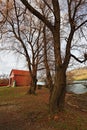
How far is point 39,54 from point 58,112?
1713cm

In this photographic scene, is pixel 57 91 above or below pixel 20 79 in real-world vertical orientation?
below

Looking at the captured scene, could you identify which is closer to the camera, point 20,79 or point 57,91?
point 57,91

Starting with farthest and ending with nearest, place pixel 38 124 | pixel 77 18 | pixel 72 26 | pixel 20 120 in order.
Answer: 1. pixel 77 18
2. pixel 72 26
3. pixel 20 120
4. pixel 38 124

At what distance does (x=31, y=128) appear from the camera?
10.1 metres

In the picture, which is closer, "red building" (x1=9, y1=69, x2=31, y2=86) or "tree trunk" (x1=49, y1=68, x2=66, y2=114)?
"tree trunk" (x1=49, y1=68, x2=66, y2=114)

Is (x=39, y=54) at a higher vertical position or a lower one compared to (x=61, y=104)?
higher

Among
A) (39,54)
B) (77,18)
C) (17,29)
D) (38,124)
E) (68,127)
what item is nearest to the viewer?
(68,127)

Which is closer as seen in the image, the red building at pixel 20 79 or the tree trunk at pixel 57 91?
the tree trunk at pixel 57 91

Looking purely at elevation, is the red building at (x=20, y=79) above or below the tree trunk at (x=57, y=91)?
above

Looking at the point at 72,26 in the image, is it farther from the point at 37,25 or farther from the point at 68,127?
the point at 37,25

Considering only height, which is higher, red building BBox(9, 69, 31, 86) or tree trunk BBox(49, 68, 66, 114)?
red building BBox(9, 69, 31, 86)

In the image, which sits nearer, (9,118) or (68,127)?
(68,127)

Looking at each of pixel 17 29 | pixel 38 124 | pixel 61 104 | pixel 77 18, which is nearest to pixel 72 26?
pixel 77 18

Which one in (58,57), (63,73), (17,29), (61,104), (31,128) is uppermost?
(17,29)
